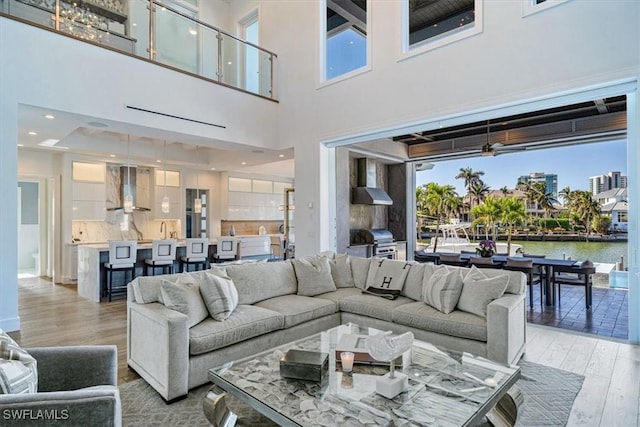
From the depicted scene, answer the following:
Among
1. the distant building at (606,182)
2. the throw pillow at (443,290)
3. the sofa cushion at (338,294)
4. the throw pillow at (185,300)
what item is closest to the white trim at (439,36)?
the distant building at (606,182)

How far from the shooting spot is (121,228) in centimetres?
840

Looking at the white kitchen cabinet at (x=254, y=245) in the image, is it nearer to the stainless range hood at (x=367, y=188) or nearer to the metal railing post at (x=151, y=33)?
the stainless range hood at (x=367, y=188)

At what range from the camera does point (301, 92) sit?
22.8 ft

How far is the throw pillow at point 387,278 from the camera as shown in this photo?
13.3ft

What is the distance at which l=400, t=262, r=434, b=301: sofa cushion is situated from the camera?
3914 millimetres

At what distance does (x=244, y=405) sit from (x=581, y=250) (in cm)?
613

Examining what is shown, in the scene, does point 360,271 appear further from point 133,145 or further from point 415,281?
point 133,145

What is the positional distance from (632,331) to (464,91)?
3.38m

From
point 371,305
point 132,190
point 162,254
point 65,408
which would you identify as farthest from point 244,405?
point 132,190

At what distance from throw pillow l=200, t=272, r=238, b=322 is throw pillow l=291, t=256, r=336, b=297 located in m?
1.09

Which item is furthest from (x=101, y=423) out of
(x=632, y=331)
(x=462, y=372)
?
(x=632, y=331)

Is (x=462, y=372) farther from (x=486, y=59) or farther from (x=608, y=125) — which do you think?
(x=608, y=125)

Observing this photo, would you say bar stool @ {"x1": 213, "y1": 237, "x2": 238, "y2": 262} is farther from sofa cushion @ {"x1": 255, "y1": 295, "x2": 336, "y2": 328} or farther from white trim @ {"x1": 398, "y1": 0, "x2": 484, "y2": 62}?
white trim @ {"x1": 398, "y1": 0, "x2": 484, "y2": 62}

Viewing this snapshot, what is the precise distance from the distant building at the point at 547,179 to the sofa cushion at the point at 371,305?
170 inches
